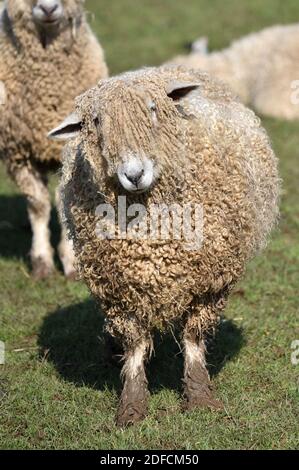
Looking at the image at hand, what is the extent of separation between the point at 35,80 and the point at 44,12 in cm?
55

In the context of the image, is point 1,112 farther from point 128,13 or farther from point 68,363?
point 128,13

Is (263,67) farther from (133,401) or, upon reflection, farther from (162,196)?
(133,401)

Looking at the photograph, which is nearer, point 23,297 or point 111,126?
point 111,126

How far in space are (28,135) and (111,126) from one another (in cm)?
273

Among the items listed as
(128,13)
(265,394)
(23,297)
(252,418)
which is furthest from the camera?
(128,13)

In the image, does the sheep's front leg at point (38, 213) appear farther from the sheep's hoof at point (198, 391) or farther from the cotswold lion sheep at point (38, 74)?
the sheep's hoof at point (198, 391)

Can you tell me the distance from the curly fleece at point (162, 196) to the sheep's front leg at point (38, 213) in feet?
7.25

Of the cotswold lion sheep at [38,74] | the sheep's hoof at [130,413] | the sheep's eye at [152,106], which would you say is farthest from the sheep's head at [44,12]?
the sheep's hoof at [130,413]

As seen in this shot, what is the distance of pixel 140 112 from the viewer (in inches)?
176

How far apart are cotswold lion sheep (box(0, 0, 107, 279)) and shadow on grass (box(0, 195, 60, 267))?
115 centimetres

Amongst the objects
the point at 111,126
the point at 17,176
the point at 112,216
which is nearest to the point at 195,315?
the point at 112,216

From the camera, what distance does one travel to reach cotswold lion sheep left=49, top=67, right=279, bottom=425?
177 inches

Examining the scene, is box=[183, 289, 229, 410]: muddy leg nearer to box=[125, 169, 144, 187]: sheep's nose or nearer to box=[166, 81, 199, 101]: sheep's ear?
box=[125, 169, 144, 187]: sheep's nose

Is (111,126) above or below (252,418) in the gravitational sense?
above
